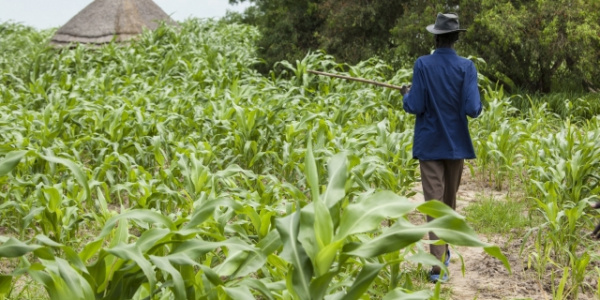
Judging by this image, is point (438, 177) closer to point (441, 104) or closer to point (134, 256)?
point (441, 104)

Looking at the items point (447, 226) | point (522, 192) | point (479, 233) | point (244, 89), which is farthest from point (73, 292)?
point (244, 89)

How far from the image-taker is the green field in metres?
2.78

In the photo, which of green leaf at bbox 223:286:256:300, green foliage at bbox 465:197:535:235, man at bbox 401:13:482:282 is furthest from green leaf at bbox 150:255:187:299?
green foliage at bbox 465:197:535:235

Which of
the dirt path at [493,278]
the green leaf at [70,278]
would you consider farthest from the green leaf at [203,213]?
the dirt path at [493,278]

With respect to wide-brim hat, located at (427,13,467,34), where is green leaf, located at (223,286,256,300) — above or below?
below

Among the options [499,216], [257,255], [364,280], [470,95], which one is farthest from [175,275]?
[499,216]

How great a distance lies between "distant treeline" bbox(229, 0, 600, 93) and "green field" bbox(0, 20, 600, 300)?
686 millimetres

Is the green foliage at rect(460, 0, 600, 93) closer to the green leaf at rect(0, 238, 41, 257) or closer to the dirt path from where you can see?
the dirt path

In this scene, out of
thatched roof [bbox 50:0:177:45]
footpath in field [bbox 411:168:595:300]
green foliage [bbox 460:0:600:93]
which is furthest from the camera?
thatched roof [bbox 50:0:177:45]

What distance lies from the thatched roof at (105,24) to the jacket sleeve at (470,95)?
35.5 feet

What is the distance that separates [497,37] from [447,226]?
890 centimetres

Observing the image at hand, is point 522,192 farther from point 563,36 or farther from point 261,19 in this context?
point 261,19

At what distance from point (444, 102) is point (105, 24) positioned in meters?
11.6

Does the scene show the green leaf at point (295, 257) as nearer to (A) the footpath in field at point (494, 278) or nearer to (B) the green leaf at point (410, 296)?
(B) the green leaf at point (410, 296)
